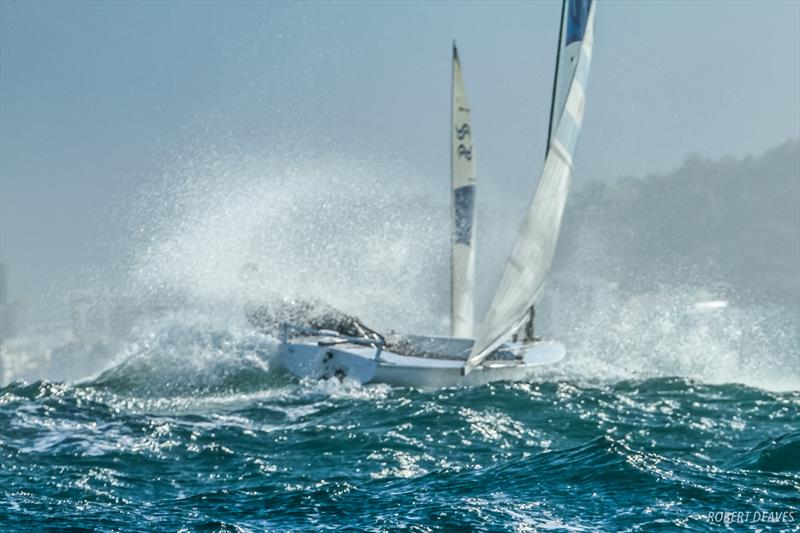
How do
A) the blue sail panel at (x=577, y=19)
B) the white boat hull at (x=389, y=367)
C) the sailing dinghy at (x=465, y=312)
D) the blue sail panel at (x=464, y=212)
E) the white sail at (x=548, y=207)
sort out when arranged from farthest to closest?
the blue sail panel at (x=464, y=212), the blue sail panel at (x=577, y=19), the white boat hull at (x=389, y=367), the sailing dinghy at (x=465, y=312), the white sail at (x=548, y=207)

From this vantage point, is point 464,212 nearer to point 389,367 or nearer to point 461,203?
point 461,203

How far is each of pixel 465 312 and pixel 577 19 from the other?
32.4 feet

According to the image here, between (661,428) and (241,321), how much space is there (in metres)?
14.7

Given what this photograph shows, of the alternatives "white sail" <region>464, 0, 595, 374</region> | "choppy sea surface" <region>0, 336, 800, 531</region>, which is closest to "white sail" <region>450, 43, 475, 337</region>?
"choppy sea surface" <region>0, 336, 800, 531</region>

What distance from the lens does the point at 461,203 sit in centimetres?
3108

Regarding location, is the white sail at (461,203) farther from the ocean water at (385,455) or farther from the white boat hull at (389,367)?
the ocean water at (385,455)

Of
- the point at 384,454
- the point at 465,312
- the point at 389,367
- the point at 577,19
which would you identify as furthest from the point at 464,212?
the point at 384,454

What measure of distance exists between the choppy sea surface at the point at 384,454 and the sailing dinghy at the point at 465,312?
0.63 metres

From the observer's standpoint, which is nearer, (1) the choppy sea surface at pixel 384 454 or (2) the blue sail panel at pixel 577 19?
(1) the choppy sea surface at pixel 384 454

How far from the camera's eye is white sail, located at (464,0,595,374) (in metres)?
21.4

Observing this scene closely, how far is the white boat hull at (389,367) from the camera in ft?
79.3

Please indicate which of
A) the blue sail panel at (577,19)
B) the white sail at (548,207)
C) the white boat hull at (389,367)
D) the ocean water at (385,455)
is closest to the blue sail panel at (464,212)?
the white boat hull at (389,367)

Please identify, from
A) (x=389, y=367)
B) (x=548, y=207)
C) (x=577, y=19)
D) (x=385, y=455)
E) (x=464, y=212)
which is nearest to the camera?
(x=385, y=455)

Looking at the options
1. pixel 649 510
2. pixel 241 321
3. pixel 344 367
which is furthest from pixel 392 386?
pixel 649 510
